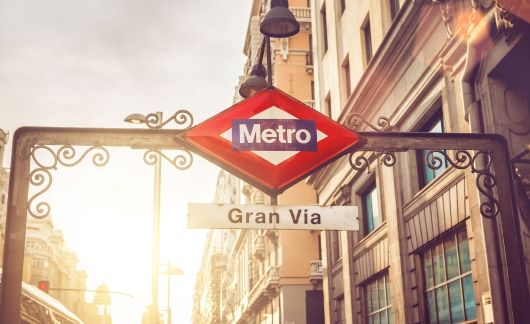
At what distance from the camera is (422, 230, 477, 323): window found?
13.3 meters

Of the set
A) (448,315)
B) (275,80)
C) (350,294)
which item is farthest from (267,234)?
(448,315)

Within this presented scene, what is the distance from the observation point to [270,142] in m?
5.70

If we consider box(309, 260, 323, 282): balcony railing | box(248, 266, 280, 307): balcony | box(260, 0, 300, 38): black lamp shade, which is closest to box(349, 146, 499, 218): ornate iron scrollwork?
box(260, 0, 300, 38): black lamp shade

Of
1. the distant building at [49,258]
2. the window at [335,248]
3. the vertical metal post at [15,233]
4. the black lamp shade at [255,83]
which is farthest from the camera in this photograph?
the distant building at [49,258]

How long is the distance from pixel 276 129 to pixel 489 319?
769cm

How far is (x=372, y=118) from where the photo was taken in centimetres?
1958

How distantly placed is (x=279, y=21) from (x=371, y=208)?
1458 centimetres

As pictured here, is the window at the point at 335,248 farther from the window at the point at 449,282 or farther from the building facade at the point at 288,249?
the building facade at the point at 288,249

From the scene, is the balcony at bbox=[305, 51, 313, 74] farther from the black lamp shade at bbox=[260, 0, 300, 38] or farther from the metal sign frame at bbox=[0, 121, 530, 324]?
the metal sign frame at bbox=[0, 121, 530, 324]

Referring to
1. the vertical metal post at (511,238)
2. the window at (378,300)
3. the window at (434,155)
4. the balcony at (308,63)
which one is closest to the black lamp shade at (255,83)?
the vertical metal post at (511,238)

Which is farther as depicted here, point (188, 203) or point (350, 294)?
point (350, 294)

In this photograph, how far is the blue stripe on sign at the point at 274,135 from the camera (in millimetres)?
5695

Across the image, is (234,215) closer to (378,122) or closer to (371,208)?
(378,122)

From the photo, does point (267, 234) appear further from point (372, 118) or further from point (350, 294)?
point (372, 118)
